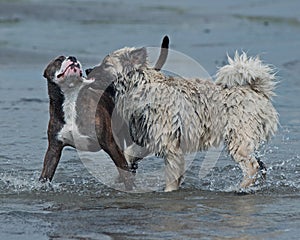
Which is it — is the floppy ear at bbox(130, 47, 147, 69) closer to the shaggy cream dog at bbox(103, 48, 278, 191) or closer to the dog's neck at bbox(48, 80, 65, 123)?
the shaggy cream dog at bbox(103, 48, 278, 191)

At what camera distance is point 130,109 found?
8555 mm

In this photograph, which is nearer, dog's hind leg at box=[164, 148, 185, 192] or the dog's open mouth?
the dog's open mouth

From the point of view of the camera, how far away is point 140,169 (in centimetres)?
938

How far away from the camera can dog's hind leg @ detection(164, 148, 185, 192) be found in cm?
848

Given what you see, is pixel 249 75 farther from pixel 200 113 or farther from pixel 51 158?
pixel 51 158

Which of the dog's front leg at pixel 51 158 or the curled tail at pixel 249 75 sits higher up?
the curled tail at pixel 249 75

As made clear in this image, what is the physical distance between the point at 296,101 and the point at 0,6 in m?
11.3

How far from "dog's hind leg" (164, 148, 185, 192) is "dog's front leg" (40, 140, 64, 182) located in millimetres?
932

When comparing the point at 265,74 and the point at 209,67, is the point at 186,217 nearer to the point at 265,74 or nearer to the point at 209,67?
the point at 265,74

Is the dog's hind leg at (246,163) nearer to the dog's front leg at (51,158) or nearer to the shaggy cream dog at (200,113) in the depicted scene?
the shaggy cream dog at (200,113)

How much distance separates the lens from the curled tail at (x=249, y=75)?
8.46m

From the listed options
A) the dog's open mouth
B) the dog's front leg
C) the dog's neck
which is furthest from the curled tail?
the dog's front leg

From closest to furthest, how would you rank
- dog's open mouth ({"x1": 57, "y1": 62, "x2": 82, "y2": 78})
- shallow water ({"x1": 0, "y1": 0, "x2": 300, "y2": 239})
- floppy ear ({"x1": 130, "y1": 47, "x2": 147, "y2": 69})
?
shallow water ({"x1": 0, "y1": 0, "x2": 300, "y2": 239})
dog's open mouth ({"x1": 57, "y1": 62, "x2": 82, "y2": 78})
floppy ear ({"x1": 130, "y1": 47, "x2": 147, "y2": 69})

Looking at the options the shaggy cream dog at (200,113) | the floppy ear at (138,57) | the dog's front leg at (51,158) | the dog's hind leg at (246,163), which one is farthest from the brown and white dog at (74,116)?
the dog's hind leg at (246,163)
